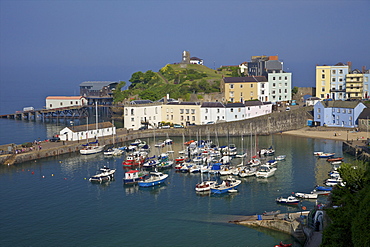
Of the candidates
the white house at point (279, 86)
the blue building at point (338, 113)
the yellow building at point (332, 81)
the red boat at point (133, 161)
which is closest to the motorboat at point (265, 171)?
the red boat at point (133, 161)

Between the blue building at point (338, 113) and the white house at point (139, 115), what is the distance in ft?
62.0

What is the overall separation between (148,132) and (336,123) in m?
20.9

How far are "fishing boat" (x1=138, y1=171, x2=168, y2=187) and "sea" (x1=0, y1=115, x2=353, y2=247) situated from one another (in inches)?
19.1

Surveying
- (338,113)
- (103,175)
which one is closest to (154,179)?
(103,175)

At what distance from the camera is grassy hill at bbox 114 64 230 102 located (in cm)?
7300

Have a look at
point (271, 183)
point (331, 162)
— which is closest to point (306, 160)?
point (331, 162)

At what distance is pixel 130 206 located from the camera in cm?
2908

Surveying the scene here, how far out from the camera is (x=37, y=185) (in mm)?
33969

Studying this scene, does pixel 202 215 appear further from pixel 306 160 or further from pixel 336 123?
pixel 336 123

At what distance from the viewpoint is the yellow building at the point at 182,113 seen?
185 ft

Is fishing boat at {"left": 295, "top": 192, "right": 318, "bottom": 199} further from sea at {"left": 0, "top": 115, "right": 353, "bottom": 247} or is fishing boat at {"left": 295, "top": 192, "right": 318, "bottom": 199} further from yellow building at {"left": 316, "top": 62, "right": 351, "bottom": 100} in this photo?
yellow building at {"left": 316, "top": 62, "right": 351, "bottom": 100}

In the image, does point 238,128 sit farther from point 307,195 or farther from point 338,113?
point 307,195

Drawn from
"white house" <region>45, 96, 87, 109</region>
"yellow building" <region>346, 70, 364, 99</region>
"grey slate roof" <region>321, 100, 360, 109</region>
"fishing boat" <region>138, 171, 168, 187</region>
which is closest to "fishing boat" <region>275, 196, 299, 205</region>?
"fishing boat" <region>138, 171, 168, 187</region>

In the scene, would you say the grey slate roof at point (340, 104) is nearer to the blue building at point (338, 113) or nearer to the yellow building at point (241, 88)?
the blue building at point (338, 113)
